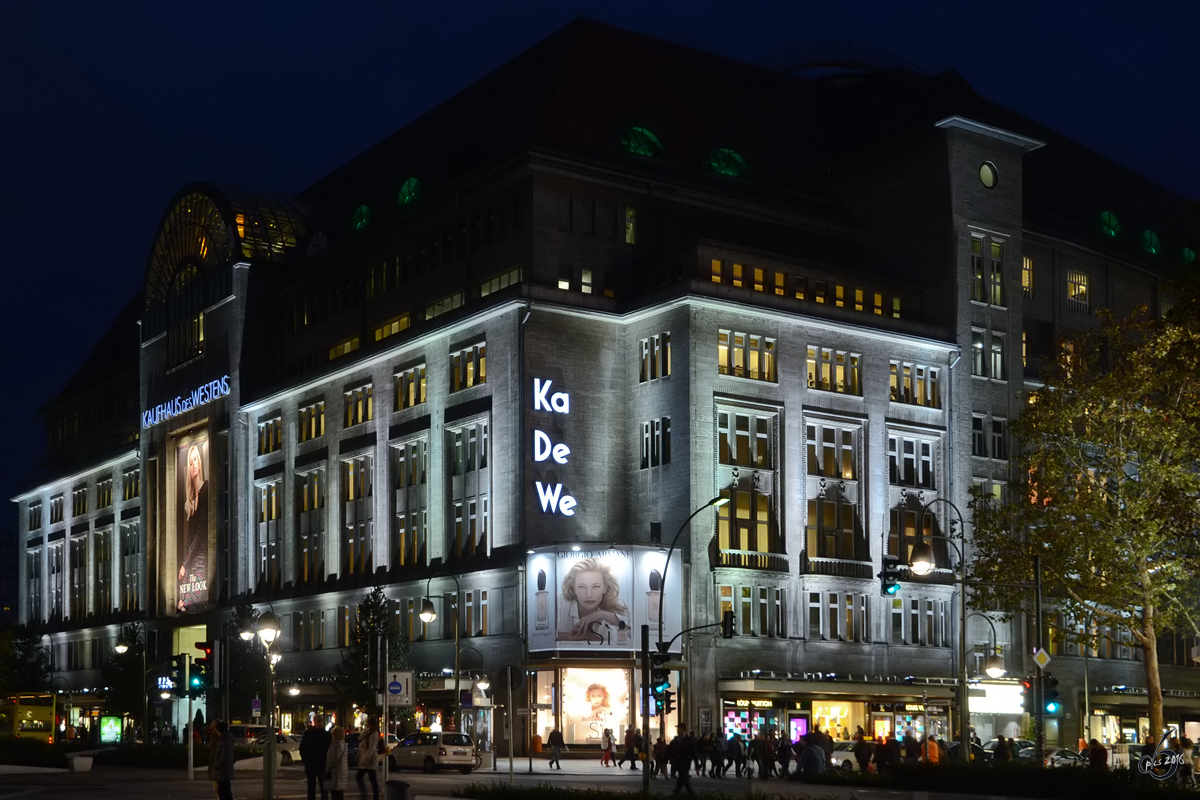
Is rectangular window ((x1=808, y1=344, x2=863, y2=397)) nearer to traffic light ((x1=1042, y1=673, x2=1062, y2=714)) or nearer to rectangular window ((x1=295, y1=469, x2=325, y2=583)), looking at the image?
rectangular window ((x1=295, y1=469, x2=325, y2=583))

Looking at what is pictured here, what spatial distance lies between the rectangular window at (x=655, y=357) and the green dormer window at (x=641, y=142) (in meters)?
11.1

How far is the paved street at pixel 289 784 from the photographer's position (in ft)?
117

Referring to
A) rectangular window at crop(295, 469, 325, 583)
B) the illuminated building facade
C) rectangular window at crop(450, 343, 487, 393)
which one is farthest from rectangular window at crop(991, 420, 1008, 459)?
rectangular window at crop(295, 469, 325, 583)

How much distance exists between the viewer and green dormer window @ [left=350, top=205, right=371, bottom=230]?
324 ft

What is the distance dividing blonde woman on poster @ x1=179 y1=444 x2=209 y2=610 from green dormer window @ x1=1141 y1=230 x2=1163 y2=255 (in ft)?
198

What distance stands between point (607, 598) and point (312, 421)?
98.5 ft

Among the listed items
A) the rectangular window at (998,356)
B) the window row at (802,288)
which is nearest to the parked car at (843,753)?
the window row at (802,288)

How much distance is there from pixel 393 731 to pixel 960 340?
113 ft

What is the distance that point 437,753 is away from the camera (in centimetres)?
6103

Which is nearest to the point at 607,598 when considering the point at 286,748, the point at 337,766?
the point at 286,748

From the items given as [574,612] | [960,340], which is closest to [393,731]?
[574,612]

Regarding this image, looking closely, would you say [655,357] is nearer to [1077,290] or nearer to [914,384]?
[914,384]

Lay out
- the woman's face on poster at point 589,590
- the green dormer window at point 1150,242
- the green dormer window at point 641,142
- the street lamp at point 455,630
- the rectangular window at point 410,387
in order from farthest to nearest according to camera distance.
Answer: the green dormer window at point 1150,242 < the rectangular window at point 410,387 < the green dormer window at point 641,142 < the woman's face on poster at point 589,590 < the street lamp at point 455,630

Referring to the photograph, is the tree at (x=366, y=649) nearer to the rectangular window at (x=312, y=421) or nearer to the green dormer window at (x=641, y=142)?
the rectangular window at (x=312, y=421)
